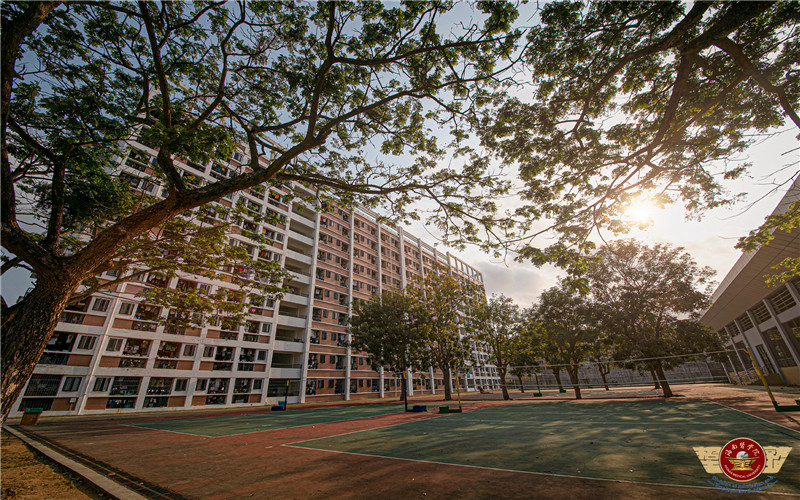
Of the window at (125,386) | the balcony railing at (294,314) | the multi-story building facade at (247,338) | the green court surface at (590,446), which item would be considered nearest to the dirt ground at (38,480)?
the green court surface at (590,446)

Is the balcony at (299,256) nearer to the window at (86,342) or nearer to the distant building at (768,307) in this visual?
the window at (86,342)

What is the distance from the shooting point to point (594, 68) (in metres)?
8.25

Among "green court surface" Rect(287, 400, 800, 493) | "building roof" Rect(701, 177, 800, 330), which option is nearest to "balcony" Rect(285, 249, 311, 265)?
"green court surface" Rect(287, 400, 800, 493)

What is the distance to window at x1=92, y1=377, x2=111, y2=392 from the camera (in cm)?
2571

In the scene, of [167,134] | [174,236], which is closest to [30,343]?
[167,134]

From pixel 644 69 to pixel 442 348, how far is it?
2517 centimetres

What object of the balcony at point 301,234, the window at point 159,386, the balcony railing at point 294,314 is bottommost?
the window at point 159,386

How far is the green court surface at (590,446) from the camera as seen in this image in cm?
497

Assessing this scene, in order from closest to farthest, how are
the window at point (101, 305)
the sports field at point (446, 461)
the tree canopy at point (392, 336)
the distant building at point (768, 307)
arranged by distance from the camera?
the sports field at point (446, 461) < the distant building at point (768, 307) < the window at point (101, 305) < the tree canopy at point (392, 336)

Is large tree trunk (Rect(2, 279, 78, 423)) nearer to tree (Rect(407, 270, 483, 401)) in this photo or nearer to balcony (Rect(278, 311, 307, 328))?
tree (Rect(407, 270, 483, 401))

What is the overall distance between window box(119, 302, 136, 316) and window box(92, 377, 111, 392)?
565 cm

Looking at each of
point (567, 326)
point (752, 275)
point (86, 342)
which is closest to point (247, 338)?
point (86, 342)

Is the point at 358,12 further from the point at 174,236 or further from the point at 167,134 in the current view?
the point at 174,236

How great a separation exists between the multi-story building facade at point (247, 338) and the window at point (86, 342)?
64 mm
